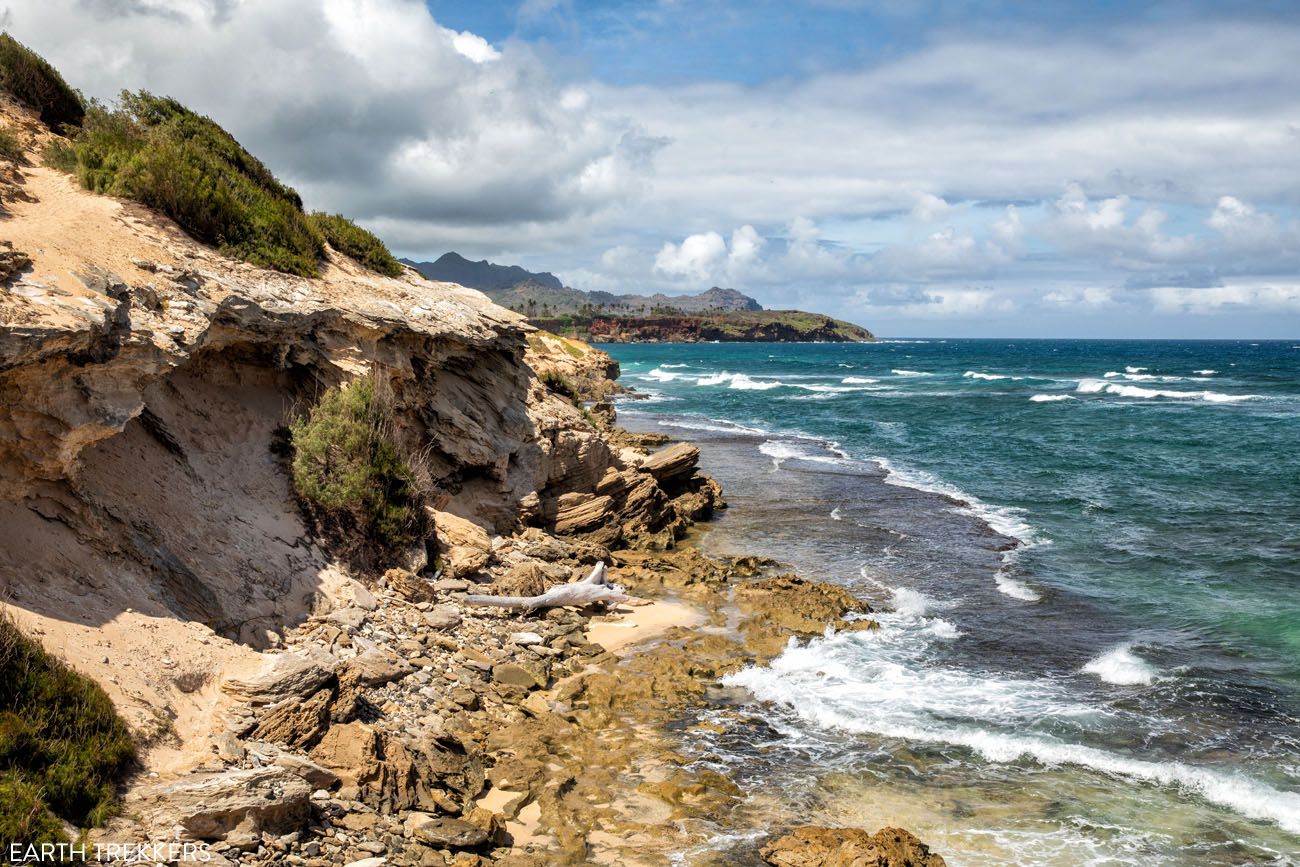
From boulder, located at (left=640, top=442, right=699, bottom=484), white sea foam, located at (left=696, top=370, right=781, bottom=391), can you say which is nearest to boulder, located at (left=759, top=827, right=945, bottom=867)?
boulder, located at (left=640, top=442, right=699, bottom=484)

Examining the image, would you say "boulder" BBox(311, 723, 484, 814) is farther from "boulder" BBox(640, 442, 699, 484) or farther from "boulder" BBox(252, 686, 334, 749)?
"boulder" BBox(640, 442, 699, 484)

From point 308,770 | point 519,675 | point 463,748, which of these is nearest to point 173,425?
point 519,675

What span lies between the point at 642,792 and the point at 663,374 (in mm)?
93014

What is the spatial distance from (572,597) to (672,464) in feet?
30.9

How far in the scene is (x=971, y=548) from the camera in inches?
888

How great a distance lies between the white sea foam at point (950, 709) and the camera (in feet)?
36.0

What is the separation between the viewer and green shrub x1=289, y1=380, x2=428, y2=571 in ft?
44.7

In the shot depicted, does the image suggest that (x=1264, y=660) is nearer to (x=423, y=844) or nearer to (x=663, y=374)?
(x=423, y=844)

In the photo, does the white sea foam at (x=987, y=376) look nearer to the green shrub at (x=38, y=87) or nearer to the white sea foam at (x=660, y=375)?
the white sea foam at (x=660, y=375)

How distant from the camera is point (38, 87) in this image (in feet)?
49.4

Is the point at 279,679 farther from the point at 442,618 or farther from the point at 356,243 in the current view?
the point at 356,243

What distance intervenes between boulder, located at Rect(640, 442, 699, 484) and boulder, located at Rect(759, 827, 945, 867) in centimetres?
1522

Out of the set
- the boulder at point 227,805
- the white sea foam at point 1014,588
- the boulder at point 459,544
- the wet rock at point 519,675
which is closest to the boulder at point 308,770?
the boulder at point 227,805

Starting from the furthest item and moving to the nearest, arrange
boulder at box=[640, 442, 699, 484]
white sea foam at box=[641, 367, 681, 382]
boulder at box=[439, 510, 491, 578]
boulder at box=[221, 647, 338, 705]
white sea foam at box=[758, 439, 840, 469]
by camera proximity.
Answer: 1. white sea foam at box=[641, 367, 681, 382]
2. white sea foam at box=[758, 439, 840, 469]
3. boulder at box=[640, 442, 699, 484]
4. boulder at box=[439, 510, 491, 578]
5. boulder at box=[221, 647, 338, 705]
